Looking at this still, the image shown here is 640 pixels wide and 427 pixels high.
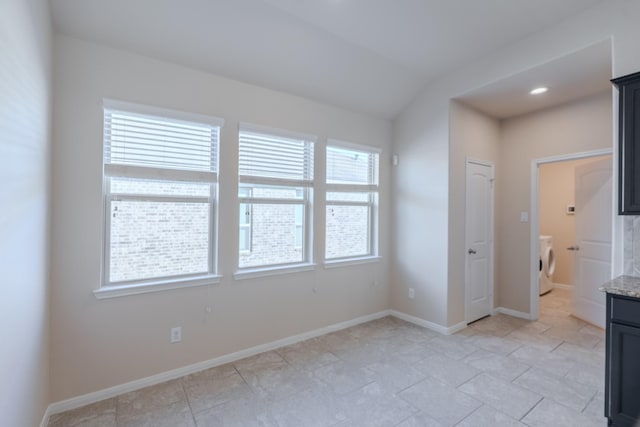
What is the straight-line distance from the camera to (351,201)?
3818 mm

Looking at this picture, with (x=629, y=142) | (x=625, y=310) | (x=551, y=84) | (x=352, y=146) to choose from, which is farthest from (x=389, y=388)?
(x=551, y=84)

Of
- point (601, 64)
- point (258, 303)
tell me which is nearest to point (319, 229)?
point (258, 303)

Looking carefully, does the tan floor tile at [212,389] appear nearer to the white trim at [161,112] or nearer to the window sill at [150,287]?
the window sill at [150,287]

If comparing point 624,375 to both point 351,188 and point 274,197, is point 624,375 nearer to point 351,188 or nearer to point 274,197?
point 351,188

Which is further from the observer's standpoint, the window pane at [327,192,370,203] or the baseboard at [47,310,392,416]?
the window pane at [327,192,370,203]

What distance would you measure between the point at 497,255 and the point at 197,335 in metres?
3.94

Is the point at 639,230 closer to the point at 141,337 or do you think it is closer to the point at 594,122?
the point at 594,122

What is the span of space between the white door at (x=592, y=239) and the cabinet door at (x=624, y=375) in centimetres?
222

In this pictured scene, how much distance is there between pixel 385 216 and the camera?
13.5 ft

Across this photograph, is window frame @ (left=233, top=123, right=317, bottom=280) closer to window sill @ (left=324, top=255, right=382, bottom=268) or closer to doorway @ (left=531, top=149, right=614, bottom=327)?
window sill @ (left=324, top=255, right=382, bottom=268)

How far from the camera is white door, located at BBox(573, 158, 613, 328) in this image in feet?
11.8

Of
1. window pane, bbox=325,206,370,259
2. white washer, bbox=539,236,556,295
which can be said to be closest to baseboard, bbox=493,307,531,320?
white washer, bbox=539,236,556,295

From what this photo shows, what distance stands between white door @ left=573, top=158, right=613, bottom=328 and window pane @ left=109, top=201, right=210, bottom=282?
177 inches

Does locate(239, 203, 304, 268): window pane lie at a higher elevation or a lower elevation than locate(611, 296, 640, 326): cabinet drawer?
higher
